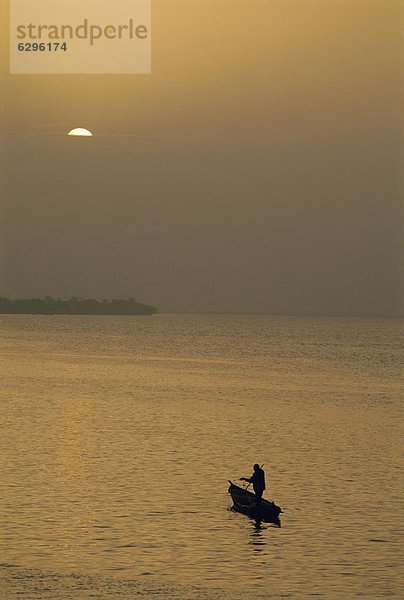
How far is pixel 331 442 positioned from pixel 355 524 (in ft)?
80.8

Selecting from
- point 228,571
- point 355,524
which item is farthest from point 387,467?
point 228,571

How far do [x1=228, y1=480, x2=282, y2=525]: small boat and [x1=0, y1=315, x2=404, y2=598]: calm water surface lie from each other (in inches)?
18.2

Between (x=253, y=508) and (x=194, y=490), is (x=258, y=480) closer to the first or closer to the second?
A: (x=253, y=508)

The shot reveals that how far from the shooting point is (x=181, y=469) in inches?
1875

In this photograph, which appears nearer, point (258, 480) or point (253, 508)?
point (253, 508)

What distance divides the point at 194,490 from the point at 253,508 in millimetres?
6159

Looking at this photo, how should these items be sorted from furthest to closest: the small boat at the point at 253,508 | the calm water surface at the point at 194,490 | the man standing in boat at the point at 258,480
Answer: the man standing in boat at the point at 258,480 < the small boat at the point at 253,508 < the calm water surface at the point at 194,490

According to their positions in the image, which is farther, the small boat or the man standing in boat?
the man standing in boat

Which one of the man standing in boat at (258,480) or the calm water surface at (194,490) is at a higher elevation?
the man standing in boat at (258,480)

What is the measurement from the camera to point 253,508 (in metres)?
35.6

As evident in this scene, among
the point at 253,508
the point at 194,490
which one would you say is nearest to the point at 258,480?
the point at 253,508

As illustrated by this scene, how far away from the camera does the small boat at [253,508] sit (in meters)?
35.1

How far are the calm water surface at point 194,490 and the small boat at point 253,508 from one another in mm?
462

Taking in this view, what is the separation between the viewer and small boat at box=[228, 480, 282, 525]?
35094mm
